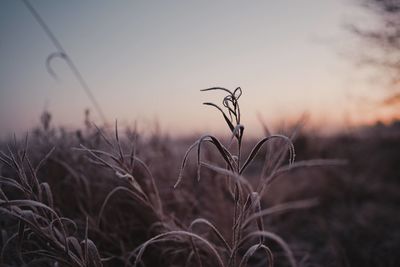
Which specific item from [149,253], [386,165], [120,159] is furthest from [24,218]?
[386,165]

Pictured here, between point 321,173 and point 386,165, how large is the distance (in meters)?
0.79

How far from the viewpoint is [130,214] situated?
4.67 ft

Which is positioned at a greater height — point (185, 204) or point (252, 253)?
point (252, 253)

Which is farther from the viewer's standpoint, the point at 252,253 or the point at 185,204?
the point at 185,204

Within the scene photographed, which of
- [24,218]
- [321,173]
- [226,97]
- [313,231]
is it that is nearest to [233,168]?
[226,97]

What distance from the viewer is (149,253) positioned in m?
1.27

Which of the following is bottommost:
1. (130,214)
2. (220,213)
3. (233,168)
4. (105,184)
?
Answer: (220,213)

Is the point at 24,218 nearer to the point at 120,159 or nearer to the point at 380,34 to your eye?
the point at 120,159

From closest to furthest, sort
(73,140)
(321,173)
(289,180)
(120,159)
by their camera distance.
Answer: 1. (120,159)
2. (73,140)
3. (321,173)
4. (289,180)

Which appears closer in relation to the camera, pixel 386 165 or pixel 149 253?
pixel 149 253

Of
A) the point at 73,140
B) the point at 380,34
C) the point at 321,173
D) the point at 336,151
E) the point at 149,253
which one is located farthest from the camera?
the point at 336,151

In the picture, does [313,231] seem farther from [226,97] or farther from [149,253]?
[226,97]

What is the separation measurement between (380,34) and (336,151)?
5.66 ft

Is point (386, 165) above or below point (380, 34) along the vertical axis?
below
